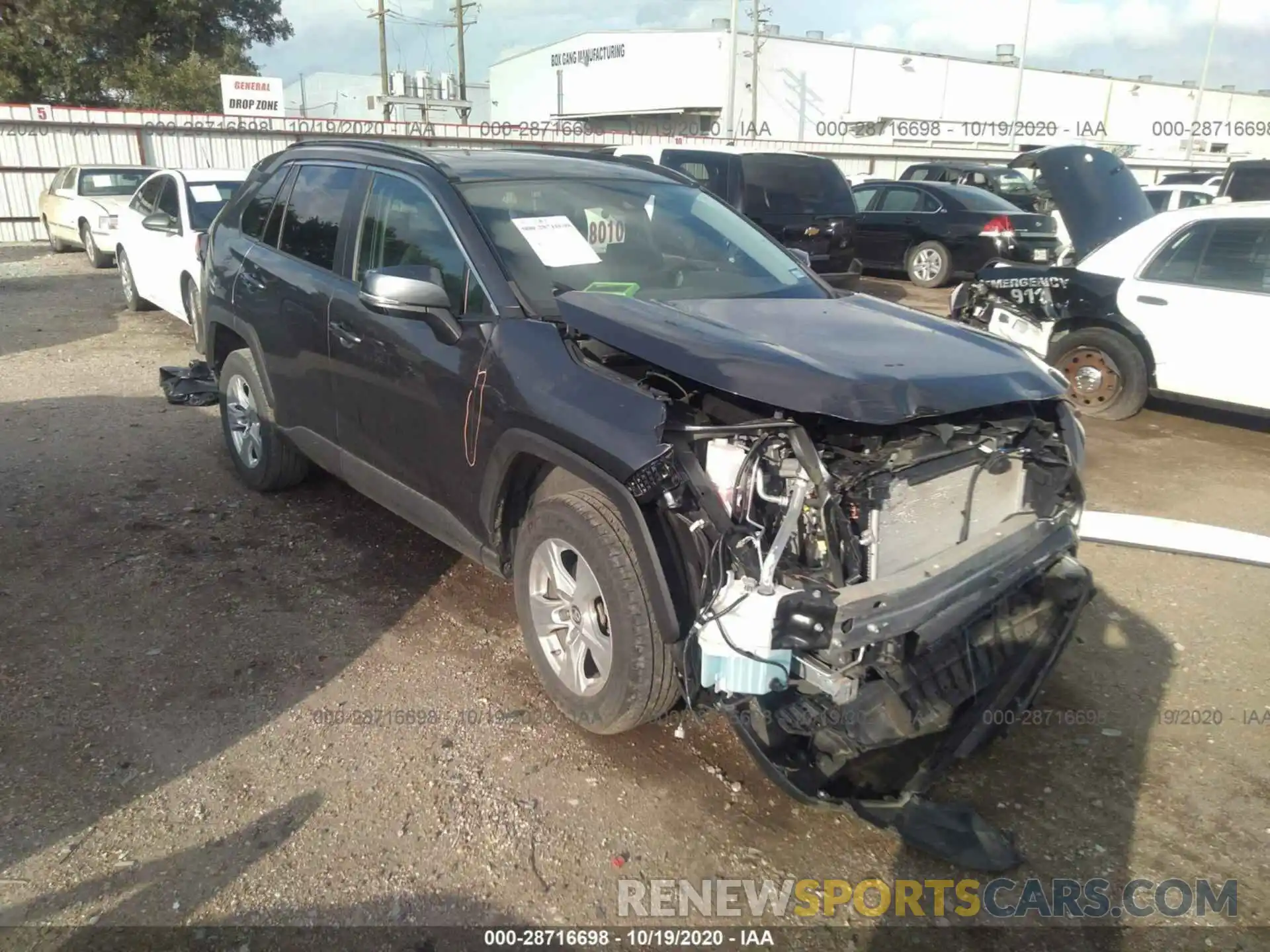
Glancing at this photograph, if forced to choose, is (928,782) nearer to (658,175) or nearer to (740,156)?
(658,175)

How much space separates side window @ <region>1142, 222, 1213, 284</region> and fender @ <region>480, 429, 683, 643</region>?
18.7 feet

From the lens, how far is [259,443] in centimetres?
520

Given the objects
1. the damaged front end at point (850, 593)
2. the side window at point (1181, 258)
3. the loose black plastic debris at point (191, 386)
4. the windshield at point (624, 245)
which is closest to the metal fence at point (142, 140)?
the side window at point (1181, 258)

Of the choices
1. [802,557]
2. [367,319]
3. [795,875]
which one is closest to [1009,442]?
[802,557]

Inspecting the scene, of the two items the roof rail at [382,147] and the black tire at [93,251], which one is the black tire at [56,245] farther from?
the roof rail at [382,147]

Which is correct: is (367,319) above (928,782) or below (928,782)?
above

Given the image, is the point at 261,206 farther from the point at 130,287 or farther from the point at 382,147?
the point at 130,287

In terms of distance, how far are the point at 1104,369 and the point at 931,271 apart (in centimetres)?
669

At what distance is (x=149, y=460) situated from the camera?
19.5ft

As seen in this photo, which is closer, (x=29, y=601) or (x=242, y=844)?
(x=242, y=844)

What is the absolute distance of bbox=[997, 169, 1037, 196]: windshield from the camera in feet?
52.9

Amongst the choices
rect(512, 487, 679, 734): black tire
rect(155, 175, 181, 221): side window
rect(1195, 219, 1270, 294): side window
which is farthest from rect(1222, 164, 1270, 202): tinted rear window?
rect(155, 175, 181, 221): side window

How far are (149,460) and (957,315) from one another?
5.55 m

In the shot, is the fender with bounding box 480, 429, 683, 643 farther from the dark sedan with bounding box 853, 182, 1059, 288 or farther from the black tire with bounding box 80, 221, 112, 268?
the black tire with bounding box 80, 221, 112, 268
